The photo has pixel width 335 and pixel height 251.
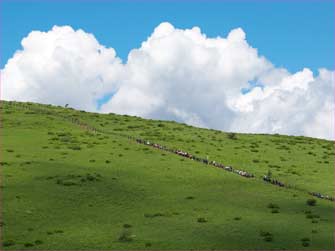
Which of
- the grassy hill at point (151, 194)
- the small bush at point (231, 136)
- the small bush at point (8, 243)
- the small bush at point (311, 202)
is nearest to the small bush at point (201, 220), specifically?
the grassy hill at point (151, 194)

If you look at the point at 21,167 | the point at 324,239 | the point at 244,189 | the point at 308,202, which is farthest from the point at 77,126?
the point at 324,239

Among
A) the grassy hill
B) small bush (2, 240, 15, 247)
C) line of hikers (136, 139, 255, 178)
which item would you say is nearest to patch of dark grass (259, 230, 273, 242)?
the grassy hill

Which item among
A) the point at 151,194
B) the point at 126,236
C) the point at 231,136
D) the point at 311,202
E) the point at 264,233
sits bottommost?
the point at 126,236

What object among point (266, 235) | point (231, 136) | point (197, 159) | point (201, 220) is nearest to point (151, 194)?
point (201, 220)

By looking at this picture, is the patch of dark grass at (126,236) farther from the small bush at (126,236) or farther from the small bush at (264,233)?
the small bush at (264,233)

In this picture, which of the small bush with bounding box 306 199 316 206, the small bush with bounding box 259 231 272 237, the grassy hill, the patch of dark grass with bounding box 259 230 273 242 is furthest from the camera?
the small bush with bounding box 306 199 316 206

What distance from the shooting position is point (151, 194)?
6538 centimetres

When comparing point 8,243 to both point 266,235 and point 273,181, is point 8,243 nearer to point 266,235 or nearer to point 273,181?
point 266,235

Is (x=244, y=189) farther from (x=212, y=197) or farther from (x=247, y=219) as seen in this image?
(x=247, y=219)

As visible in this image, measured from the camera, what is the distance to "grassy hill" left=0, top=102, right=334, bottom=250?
49031 millimetres

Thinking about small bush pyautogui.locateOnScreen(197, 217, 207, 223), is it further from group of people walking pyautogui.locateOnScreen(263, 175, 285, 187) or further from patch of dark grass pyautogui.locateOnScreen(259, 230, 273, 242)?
group of people walking pyautogui.locateOnScreen(263, 175, 285, 187)

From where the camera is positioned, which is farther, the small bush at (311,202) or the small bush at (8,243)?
the small bush at (311,202)

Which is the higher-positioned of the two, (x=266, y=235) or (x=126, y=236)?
(x=266, y=235)

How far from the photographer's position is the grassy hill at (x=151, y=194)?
49.0 metres
